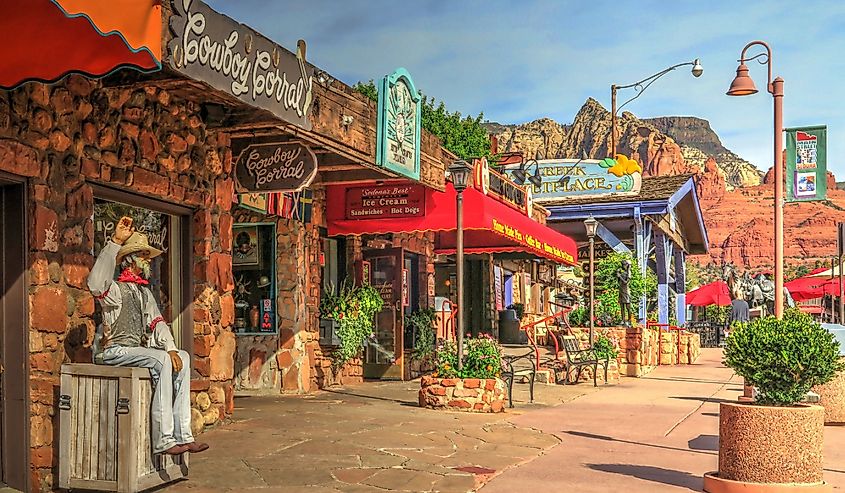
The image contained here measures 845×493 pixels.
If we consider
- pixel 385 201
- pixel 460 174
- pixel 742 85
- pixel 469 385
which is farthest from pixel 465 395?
pixel 742 85

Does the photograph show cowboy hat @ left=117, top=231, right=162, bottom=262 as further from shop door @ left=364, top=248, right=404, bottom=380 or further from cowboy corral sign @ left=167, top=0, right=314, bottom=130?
shop door @ left=364, top=248, right=404, bottom=380

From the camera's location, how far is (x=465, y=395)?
11.2 meters

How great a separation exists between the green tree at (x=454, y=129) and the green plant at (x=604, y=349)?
22.6 meters

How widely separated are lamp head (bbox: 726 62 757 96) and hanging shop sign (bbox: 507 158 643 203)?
13400 millimetres

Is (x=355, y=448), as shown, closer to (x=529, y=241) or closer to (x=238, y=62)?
(x=238, y=62)

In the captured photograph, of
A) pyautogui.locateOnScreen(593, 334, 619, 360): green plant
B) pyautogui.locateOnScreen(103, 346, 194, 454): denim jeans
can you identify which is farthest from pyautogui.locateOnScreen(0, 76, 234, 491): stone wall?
pyautogui.locateOnScreen(593, 334, 619, 360): green plant

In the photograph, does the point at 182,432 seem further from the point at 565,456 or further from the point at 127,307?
the point at 565,456

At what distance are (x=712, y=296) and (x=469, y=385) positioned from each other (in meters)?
26.2

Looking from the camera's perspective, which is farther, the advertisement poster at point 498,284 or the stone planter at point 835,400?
the advertisement poster at point 498,284

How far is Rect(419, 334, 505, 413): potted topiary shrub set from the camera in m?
11.2

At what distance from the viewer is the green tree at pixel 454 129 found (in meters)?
40.5

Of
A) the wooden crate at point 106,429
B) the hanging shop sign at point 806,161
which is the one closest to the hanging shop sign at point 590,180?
the hanging shop sign at point 806,161

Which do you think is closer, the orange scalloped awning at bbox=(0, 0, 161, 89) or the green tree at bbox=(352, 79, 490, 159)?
the orange scalloped awning at bbox=(0, 0, 161, 89)

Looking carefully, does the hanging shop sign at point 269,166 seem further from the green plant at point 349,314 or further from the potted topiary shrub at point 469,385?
the green plant at point 349,314
